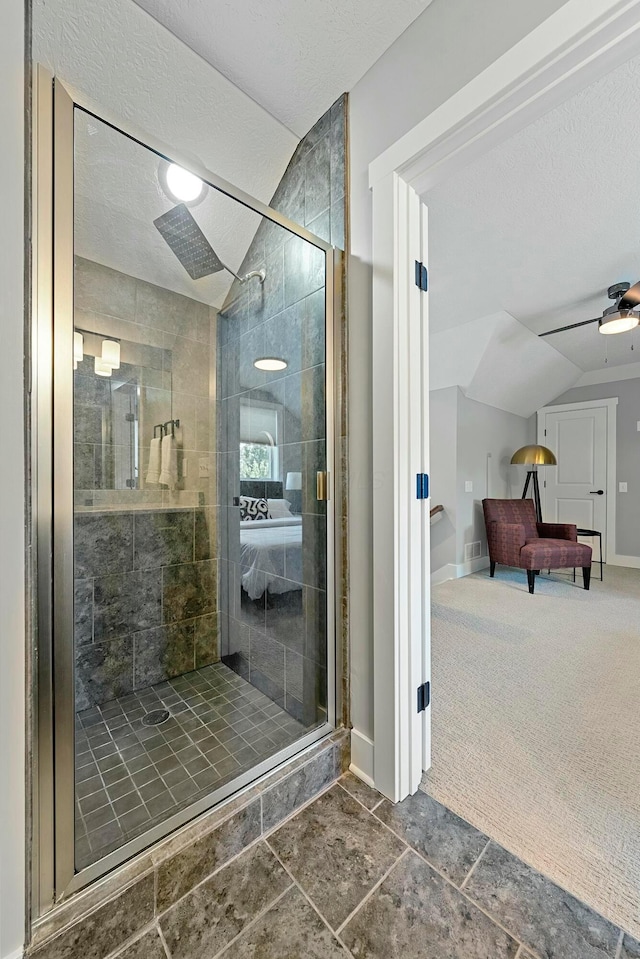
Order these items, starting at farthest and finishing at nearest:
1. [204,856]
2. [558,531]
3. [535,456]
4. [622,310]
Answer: [535,456] < [558,531] < [622,310] < [204,856]

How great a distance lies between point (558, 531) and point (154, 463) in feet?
13.5

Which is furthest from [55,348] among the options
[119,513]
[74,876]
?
[74,876]

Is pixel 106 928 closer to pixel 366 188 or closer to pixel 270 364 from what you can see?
pixel 270 364

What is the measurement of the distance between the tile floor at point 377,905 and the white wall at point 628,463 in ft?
16.1

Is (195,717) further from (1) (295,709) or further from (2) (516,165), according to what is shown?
(2) (516,165)

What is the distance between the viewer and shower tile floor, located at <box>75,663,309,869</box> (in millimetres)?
1003

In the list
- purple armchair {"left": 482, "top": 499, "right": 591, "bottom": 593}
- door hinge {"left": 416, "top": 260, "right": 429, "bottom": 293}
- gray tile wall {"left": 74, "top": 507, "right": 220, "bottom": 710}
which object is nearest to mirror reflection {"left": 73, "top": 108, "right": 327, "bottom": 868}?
gray tile wall {"left": 74, "top": 507, "right": 220, "bottom": 710}

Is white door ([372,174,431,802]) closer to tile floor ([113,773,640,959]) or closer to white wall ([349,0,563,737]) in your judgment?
white wall ([349,0,563,737])

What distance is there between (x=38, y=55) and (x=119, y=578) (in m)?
1.94

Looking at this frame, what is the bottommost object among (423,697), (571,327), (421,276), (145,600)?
(423,697)

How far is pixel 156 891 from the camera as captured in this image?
902 millimetres

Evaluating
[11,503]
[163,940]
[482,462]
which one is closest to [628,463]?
[482,462]

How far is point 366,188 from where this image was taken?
4.33 feet

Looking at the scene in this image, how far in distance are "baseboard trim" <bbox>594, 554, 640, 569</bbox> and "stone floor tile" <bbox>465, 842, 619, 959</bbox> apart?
4.81m
